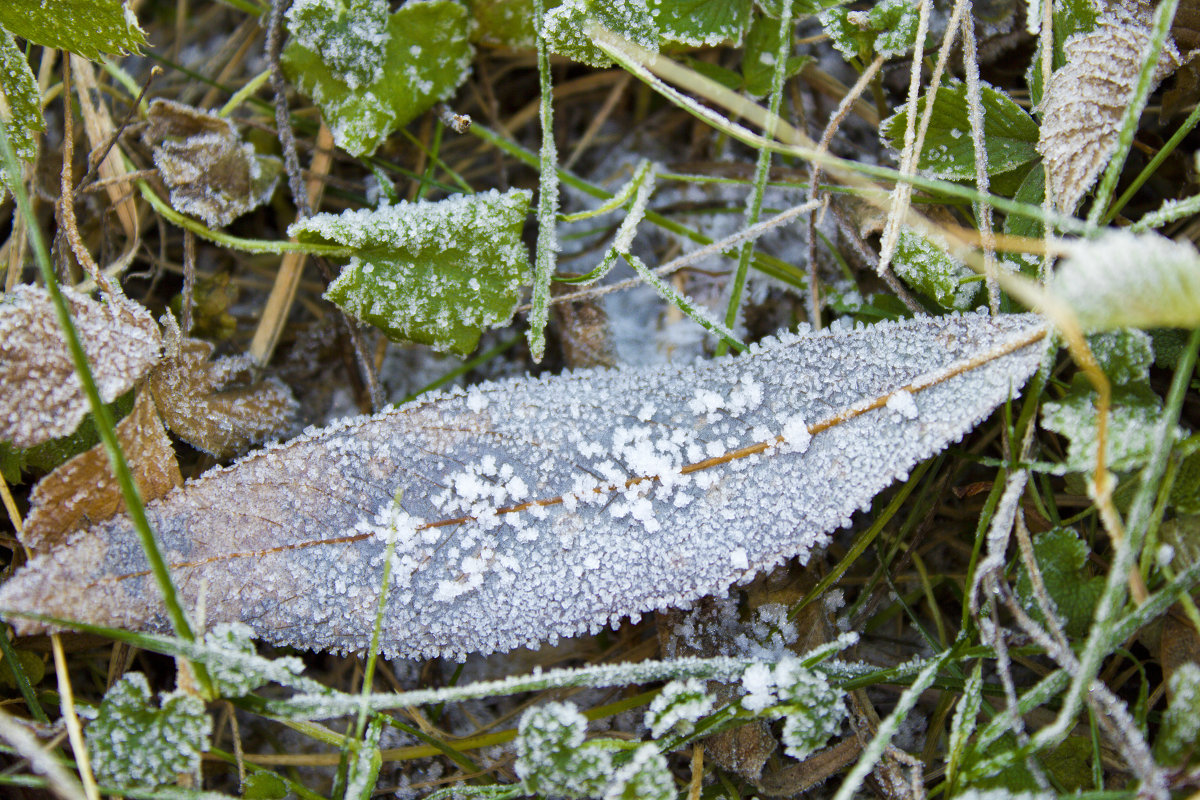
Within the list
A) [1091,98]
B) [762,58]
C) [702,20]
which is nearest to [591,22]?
[702,20]

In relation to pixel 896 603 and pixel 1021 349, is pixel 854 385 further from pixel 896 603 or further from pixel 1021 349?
pixel 896 603

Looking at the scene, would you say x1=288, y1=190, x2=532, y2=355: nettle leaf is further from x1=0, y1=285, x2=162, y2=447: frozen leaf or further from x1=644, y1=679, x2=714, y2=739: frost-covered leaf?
x1=644, y1=679, x2=714, y2=739: frost-covered leaf

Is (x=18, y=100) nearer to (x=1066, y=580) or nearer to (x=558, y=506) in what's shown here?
(x=558, y=506)

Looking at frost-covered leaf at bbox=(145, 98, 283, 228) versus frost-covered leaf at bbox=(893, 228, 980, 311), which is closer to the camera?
frost-covered leaf at bbox=(893, 228, 980, 311)

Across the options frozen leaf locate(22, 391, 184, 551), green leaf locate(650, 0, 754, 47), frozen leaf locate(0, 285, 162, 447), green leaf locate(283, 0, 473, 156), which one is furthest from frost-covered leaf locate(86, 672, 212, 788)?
green leaf locate(650, 0, 754, 47)

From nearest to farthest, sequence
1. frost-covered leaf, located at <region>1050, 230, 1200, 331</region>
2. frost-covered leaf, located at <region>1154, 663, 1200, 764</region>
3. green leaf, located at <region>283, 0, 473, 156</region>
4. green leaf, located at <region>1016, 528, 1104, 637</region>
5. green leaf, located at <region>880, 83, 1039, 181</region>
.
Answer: frost-covered leaf, located at <region>1050, 230, 1200, 331</region> → frost-covered leaf, located at <region>1154, 663, 1200, 764</region> → green leaf, located at <region>1016, 528, 1104, 637</region> → green leaf, located at <region>880, 83, 1039, 181</region> → green leaf, located at <region>283, 0, 473, 156</region>

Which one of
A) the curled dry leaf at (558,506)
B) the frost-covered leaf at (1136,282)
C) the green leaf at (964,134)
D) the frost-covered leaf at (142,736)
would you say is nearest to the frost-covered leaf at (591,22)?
the green leaf at (964,134)

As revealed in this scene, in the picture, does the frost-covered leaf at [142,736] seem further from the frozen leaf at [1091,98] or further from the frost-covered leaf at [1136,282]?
the frozen leaf at [1091,98]
